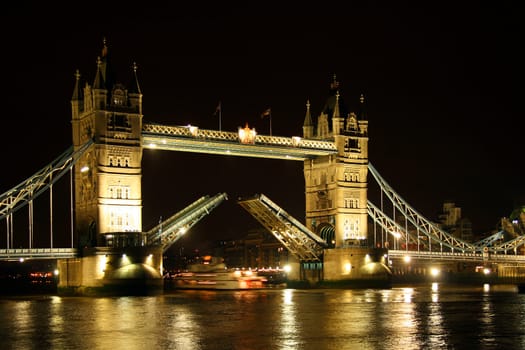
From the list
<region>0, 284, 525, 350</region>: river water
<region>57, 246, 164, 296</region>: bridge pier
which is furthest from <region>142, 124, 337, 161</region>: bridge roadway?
<region>0, 284, 525, 350</region>: river water

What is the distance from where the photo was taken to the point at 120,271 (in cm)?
5622

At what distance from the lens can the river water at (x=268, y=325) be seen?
26.5 metres

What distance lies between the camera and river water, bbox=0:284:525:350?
26.5 m

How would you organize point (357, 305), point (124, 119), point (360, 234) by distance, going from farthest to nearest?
point (360, 234) < point (124, 119) < point (357, 305)

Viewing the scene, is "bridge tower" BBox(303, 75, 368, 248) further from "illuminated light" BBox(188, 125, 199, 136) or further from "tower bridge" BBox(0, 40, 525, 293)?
"illuminated light" BBox(188, 125, 199, 136)

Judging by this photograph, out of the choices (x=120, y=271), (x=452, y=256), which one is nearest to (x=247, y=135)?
(x=120, y=271)

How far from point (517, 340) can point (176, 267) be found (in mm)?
146017

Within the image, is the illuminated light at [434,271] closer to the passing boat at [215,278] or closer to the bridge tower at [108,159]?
the passing boat at [215,278]

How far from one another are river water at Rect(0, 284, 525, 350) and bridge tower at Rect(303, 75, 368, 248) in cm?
2376

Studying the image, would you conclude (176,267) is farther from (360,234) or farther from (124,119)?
(124,119)

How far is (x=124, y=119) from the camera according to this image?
5903 cm

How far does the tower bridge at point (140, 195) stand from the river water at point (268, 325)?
10313 millimetres

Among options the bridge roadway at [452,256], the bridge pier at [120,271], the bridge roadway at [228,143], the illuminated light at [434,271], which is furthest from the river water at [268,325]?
the illuminated light at [434,271]

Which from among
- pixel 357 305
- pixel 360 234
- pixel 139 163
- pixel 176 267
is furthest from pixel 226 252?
pixel 357 305
